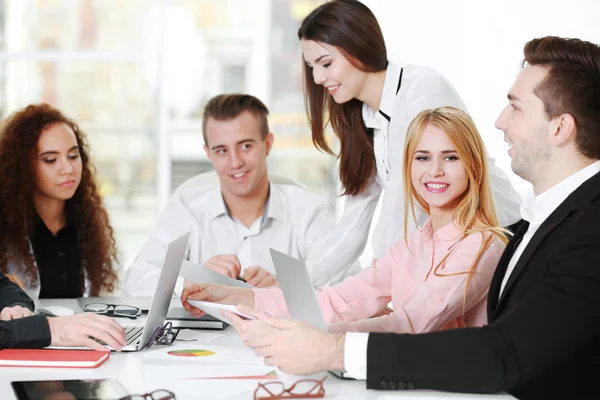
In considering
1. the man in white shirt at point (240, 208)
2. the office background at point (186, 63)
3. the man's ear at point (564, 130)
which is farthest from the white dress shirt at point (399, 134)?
the office background at point (186, 63)

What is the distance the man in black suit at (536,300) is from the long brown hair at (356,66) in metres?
0.89

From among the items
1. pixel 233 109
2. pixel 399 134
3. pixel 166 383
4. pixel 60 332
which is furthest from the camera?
pixel 233 109

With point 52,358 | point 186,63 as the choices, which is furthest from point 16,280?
point 186,63

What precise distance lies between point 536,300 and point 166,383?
71cm

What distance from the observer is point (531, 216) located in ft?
5.34

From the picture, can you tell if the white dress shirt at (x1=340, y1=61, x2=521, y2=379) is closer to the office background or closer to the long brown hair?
the long brown hair

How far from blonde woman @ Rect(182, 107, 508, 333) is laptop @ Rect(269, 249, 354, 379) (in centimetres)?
28

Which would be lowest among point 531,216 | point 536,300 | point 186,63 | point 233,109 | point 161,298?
point 161,298

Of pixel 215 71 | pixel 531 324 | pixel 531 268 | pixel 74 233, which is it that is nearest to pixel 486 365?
pixel 531 324

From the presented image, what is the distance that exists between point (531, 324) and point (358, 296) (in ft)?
2.92

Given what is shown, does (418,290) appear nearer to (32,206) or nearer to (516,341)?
(516,341)

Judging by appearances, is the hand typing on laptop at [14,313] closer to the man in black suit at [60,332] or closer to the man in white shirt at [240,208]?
the man in black suit at [60,332]

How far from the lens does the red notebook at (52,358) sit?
61.6 inches

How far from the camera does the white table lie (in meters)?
1.38
